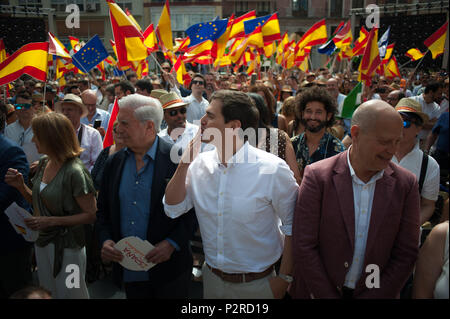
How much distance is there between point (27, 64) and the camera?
4562 mm

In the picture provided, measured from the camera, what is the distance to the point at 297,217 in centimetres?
192

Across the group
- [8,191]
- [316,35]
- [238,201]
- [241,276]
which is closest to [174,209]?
[238,201]

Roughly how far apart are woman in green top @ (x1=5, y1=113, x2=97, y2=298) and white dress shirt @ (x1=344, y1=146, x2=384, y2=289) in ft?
5.37

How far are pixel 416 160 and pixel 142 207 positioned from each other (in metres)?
1.88

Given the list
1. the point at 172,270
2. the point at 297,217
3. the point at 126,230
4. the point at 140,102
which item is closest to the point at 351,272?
the point at 297,217

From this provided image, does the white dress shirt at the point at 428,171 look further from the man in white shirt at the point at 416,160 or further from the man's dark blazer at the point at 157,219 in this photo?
the man's dark blazer at the point at 157,219

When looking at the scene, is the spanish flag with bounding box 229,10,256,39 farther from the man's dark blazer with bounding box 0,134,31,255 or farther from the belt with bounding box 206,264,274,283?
the belt with bounding box 206,264,274,283

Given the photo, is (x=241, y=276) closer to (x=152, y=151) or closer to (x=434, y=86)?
(x=152, y=151)

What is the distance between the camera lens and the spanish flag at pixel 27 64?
4.52 metres

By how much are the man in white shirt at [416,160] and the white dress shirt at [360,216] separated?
95 centimetres

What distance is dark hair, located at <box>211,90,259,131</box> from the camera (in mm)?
2031

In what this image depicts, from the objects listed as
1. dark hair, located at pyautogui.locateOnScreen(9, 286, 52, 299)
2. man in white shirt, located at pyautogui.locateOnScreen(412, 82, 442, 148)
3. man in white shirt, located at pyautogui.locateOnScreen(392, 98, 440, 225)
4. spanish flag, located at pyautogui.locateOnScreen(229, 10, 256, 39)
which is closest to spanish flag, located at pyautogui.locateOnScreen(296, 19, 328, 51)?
spanish flag, located at pyautogui.locateOnScreen(229, 10, 256, 39)
